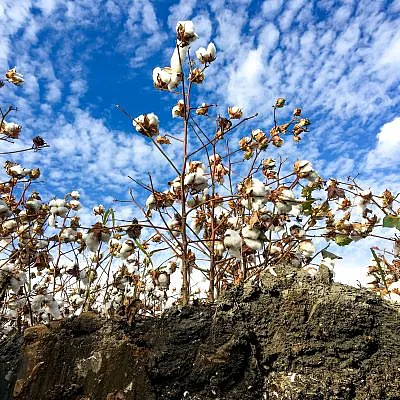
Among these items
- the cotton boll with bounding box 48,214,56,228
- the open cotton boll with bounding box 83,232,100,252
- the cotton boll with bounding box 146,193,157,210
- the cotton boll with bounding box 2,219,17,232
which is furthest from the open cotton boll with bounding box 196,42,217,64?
the cotton boll with bounding box 2,219,17,232

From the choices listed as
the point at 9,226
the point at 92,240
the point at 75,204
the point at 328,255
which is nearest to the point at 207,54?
the point at 92,240

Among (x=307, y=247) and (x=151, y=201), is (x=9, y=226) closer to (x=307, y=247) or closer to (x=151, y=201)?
(x=151, y=201)

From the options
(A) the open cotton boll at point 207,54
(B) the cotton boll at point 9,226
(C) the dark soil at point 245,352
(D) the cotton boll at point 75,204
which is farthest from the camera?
(D) the cotton boll at point 75,204

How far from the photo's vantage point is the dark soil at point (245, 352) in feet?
3.51

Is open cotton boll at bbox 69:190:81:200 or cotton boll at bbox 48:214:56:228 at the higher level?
open cotton boll at bbox 69:190:81:200

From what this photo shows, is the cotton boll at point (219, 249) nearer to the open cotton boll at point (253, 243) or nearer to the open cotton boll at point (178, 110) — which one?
the open cotton boll at point (253, 243)

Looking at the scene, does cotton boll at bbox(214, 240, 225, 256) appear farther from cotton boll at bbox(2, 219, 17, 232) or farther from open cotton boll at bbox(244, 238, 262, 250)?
cotton boll at bbox(2, 219, 17, 232)

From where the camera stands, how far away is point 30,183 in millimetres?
3258

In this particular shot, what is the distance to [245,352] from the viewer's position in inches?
45.0

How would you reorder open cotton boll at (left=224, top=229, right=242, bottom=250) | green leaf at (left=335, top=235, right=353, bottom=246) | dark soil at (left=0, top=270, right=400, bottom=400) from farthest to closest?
green leaf at (left=335, top=235, right=353, bottom=246)
open cotton boll at (left=224, top=229, right=242, bottom=250)
dark soil at (left=0, top=270, right=400, bottom=400)

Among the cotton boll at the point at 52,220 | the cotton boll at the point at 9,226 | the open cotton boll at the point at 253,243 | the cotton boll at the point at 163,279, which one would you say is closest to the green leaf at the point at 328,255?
the open cotton boll at the point at 253,243

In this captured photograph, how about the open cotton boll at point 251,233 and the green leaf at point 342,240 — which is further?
the green leaf at point 342,240

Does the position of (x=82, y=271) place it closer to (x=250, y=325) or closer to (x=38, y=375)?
(x=38, y=375)

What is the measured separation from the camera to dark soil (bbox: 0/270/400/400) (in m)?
1.07
